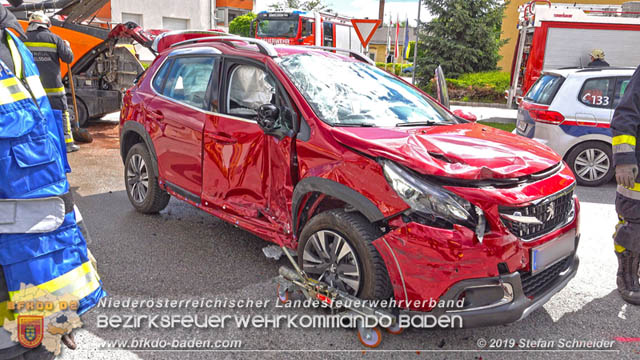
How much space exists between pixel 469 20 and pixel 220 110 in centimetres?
1996

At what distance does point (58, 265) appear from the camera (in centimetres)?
194

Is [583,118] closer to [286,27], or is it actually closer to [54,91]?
[54,91]

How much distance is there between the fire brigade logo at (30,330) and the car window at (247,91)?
2251mm

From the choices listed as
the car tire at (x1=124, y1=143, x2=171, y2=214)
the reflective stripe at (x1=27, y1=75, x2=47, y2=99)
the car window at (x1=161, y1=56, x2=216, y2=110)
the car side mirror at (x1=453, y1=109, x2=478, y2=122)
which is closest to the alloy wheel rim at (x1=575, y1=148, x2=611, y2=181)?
the car side mirror at (x1=453, y1=109, x2=478, y2=122)

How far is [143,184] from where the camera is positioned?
17.4 ft

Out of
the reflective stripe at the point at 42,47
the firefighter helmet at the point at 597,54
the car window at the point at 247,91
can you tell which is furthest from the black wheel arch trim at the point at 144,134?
the firefighter helmet at the point at 597,54

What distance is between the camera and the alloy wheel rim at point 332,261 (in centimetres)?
300

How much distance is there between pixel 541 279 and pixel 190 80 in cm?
335

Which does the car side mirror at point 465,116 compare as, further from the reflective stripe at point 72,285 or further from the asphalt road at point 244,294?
the reflective stripe at point 72,285

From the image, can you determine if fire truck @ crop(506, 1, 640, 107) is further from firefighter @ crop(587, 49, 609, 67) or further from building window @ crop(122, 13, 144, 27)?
building window @ crop(122, 13, 144, 27)

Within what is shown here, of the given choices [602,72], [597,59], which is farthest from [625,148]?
[597,59]

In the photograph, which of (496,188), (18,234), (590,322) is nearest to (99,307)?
(18,234)

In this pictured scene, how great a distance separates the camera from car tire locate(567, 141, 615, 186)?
7082 millimetres

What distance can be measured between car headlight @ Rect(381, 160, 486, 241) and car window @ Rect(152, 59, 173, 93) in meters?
3.05
